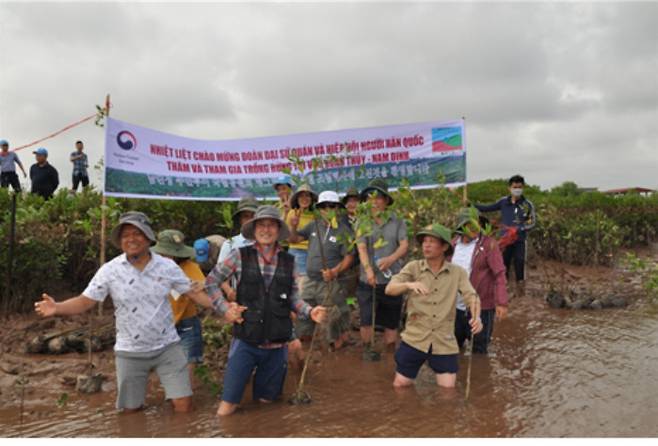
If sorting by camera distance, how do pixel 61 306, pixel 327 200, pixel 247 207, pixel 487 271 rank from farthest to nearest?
pixel 487 271 < pixel 327 200 < pixel 247 207 < pixel 61 306

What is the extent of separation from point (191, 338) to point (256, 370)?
2.42 ft

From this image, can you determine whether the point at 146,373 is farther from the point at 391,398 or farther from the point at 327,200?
the point at 327,200

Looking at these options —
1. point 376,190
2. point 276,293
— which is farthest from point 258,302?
point 376,190

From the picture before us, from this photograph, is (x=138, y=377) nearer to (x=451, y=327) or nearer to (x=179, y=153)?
(x=451, y=327)

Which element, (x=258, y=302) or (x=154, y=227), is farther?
(x=154, y=227)

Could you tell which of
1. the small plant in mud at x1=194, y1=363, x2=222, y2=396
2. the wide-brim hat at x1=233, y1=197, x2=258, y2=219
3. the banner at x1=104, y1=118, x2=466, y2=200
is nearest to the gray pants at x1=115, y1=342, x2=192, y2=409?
the small plant in mud at x1=194, y1=363, x2=222, y2=396

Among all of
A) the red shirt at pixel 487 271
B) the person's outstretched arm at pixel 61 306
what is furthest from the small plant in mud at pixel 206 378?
the red shirt at pixel 487 271

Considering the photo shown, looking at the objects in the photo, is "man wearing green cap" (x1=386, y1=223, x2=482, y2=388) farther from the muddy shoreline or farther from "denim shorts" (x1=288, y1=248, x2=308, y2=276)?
"denim shorts" (x1=288, y1=248, x2=308, y2=276)

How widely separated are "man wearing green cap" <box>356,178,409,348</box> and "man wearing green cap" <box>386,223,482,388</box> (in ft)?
2.88

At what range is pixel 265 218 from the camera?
13.1ft

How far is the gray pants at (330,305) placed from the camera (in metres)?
5.68

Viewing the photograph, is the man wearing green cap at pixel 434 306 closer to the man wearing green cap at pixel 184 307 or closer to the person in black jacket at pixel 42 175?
the man wearing green cap at pixel 184 307

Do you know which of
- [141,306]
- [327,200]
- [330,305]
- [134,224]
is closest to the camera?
[134,224]

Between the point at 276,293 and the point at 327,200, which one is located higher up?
the point at 327,200
